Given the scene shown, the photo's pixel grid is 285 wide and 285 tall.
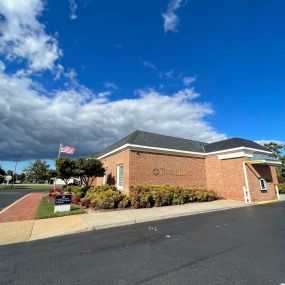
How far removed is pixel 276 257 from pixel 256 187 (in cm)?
1280

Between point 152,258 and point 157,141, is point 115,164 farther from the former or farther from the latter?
point 152,258

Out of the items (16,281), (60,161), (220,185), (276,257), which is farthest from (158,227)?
(60,161)

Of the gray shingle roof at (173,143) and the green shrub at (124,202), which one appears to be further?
the gray shingle roof at (173,143)

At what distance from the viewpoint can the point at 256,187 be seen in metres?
15.9

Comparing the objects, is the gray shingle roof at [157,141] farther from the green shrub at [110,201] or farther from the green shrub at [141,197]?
the green shrub at [110,201]

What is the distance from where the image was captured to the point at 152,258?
4691mm

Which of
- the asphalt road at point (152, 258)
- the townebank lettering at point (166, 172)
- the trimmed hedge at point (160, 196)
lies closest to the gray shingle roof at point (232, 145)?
the townebank lettering at point (166, 172)

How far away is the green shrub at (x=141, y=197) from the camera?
1212 centimetres

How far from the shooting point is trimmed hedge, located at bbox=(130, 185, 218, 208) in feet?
40.1

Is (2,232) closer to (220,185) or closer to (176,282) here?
(176,282)

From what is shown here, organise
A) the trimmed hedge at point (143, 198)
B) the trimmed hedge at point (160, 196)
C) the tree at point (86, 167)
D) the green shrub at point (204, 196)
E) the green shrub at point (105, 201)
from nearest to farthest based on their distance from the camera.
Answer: the green shrub at point (105, 201)
the trimmed hedge at point (143, 198)
the trimmed hedge at point (160, 196)
the green shrub at point (204, 196)
the tree at point (86, 167)

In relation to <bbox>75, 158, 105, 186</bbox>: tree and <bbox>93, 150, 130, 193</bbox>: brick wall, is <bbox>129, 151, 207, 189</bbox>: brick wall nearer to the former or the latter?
<bbox>93, 150, 130, 193</bbox>: brick wall

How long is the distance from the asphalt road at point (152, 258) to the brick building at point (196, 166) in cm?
812

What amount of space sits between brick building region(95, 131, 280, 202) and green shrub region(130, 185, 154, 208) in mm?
1598
